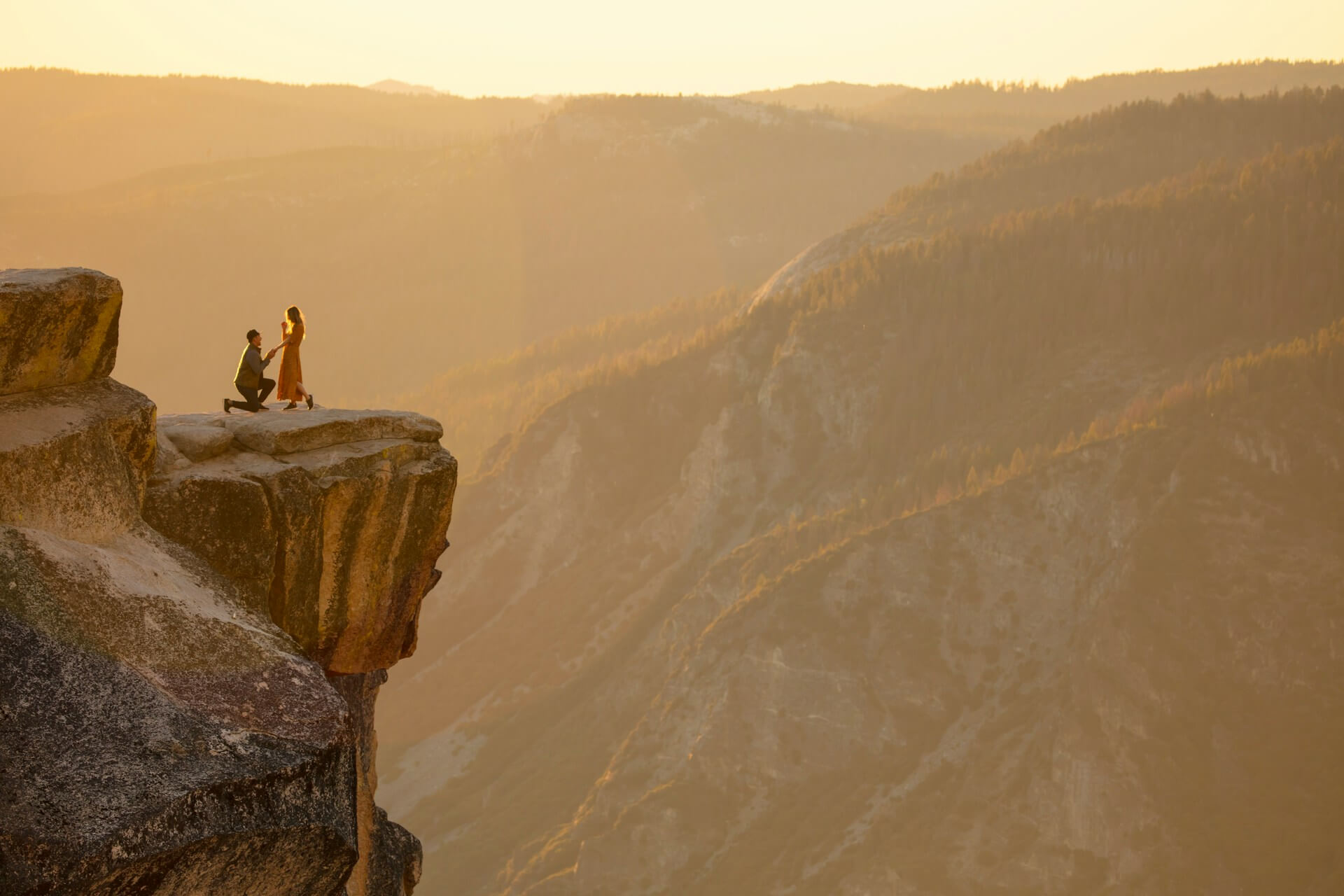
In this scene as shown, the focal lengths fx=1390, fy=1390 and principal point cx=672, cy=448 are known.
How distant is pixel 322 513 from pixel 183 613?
4158 mm

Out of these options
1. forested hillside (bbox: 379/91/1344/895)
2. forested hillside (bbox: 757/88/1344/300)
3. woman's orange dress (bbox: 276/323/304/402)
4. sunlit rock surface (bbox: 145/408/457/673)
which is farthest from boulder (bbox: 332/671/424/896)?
forested hillside (bbox: 757/88/1344/300)

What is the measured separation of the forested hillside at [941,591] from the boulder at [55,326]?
76061 mm

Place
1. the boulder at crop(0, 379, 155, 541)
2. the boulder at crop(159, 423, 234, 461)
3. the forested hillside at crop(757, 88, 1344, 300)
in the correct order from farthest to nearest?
the forested hillside at crop(757, 88, 1344, 300) < the boulder at crop(159, 423, 234, 461) < the boulder at crop(0, 379, 155, 541)

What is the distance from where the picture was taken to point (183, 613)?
59.1ft

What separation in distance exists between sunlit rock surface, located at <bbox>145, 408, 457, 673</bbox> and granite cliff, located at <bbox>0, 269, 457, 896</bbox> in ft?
0.13

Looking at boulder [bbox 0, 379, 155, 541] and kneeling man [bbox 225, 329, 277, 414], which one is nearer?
boulder [bbox 0, 379, 155, 541]

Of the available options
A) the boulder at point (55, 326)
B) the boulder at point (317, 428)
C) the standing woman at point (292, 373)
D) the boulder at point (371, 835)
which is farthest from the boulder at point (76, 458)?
the boulder at point (371, 835)

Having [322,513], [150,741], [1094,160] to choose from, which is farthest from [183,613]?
[1094,160]

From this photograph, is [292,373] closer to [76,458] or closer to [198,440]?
[198,440]

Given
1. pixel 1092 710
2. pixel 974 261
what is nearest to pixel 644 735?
pixel 1092 710

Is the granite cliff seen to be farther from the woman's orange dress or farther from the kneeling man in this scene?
the woman's orange dress

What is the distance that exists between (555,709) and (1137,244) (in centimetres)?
7365

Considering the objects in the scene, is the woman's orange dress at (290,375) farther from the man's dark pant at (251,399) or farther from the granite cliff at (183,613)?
the granite cliff at (183,613)

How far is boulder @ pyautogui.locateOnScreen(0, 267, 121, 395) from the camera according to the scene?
726 inches
